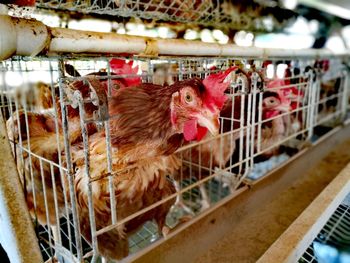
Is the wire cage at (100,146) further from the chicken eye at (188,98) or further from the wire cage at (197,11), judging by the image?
the wire cage at (197,11)

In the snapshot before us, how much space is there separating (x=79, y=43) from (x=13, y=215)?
1.28 feet

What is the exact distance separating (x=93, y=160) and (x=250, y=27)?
2002mm

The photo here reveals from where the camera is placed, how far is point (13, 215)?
0.58 meters

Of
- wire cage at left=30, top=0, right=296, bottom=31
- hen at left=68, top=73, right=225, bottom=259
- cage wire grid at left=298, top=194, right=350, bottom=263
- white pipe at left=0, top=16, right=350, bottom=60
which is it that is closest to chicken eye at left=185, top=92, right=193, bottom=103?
hen at left=68, top=73, right=225, bottom=259

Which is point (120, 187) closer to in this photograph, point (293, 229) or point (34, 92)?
point (293, 229)

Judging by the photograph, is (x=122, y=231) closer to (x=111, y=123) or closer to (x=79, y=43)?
(x=111, y=123)

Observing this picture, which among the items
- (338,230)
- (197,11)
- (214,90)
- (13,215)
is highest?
(197,11)

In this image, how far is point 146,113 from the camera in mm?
820

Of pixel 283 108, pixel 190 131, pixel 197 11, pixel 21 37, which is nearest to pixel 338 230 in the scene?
pixel 283 108

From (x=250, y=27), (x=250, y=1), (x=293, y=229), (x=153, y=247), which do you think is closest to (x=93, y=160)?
(x=153, y=247)

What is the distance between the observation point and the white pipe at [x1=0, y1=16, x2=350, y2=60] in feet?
1.67

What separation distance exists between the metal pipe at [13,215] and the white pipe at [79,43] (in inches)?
6.5

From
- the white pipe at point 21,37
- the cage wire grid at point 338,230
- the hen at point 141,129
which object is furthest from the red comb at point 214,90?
the cage wire grid at point 338,230

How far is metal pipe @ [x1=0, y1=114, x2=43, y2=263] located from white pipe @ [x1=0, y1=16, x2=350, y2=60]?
0.54 feet
